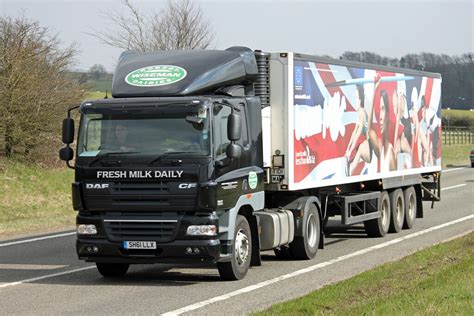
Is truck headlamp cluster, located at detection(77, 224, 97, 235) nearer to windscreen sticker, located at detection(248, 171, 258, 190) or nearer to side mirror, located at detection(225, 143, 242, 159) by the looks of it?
side mirror, located at detection(225, 143, 242, 159)

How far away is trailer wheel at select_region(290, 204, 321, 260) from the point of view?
14758mm

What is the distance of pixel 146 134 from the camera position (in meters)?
12.1

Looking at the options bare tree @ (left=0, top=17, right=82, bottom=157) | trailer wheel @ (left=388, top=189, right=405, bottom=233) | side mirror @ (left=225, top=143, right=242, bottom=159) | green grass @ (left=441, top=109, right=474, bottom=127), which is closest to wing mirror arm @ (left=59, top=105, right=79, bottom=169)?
side mirror @ (left=225, top=143, right=242, bottom=159)

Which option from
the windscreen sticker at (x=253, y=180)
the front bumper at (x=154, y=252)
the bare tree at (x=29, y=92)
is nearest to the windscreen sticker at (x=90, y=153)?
the front bumper at (x=154, y=252)

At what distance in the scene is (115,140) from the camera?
39.9 ft

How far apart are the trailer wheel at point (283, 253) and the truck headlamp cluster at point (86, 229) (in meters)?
3.69

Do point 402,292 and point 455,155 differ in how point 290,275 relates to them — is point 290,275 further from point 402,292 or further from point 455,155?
point 455,155

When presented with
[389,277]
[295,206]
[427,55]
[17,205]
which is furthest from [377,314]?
[427,55]

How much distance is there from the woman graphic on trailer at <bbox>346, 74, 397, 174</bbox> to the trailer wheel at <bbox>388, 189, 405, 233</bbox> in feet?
2.04

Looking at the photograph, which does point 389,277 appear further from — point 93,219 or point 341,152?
point 341,152

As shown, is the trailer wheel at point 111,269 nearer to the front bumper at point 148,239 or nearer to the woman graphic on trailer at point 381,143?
the front bumper at point 148,239

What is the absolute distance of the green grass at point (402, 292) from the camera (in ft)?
29.8

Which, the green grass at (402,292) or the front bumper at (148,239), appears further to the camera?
the front bumper at (148,239)

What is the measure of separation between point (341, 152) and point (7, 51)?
609 inches
